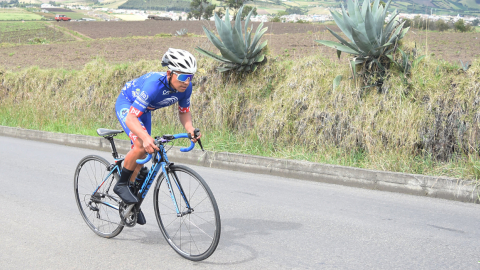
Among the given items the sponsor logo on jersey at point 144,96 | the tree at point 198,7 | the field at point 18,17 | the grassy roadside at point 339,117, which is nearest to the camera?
the sponsor logo on jersey at point 144,96

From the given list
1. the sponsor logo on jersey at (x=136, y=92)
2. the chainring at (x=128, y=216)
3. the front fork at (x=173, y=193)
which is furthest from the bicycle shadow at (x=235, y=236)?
the sponsor logo on jersey at (x=136, y=92)

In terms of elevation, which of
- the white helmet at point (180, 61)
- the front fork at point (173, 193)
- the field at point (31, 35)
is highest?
the white helmet at point (180, 61)

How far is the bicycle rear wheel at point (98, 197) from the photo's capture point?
5457 mm

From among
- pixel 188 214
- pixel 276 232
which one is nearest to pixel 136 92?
pixel 188 214

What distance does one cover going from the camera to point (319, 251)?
504 cm

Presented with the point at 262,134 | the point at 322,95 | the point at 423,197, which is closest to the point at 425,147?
the point at 423,197

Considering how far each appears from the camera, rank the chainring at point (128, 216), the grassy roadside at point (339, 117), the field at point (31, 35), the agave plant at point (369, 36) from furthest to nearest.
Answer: the field at point (31, 35)
the agave plant at point (369, 36)
the grassy roadside at point (339, 117)
the chainring at point (128, 216)

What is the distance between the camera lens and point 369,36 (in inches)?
383

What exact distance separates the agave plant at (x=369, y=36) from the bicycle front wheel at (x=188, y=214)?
5.96 m

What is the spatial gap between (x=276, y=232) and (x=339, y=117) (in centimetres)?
444

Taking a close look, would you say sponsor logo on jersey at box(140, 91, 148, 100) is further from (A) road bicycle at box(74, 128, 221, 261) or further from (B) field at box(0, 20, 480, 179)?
(B) field at box(0, 20, 480, 179)

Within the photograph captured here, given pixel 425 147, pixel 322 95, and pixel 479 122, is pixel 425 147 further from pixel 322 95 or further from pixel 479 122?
pixel 322 95

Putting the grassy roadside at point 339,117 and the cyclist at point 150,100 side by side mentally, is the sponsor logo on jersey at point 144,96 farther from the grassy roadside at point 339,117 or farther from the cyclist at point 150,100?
the grassy roadside at point 339,117

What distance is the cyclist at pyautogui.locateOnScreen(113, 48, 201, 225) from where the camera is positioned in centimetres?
457
